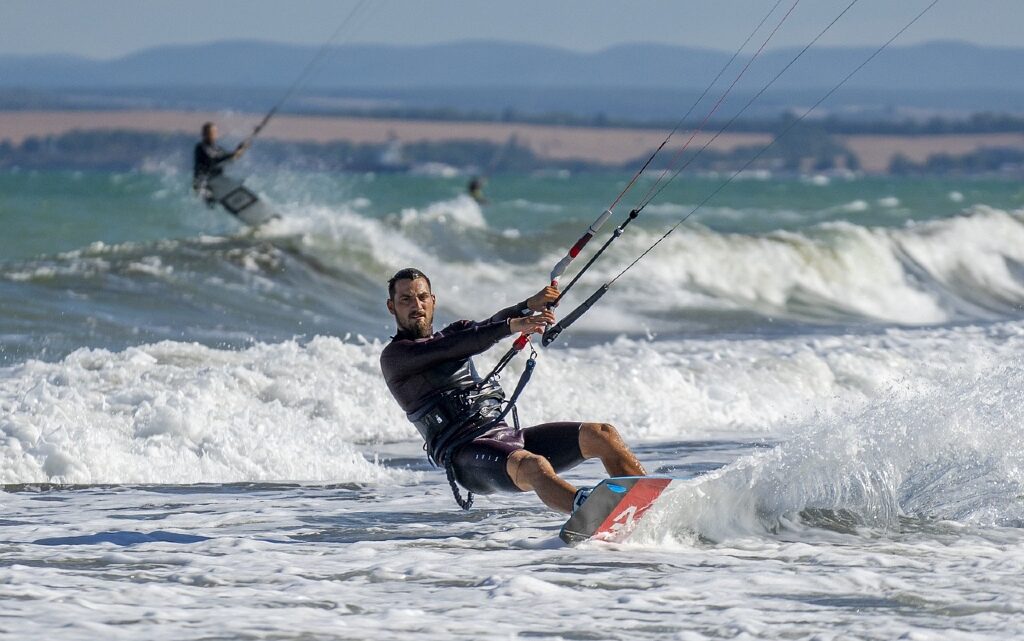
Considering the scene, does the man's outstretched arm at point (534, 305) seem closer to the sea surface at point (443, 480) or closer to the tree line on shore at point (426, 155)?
the sea surface at point (443, 480)

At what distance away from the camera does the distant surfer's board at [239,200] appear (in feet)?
70.9

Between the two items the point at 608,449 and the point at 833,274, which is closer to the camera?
the point at 608,449

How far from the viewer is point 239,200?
22.5 meters

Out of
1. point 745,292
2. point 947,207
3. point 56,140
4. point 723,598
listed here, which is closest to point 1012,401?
point 723,598

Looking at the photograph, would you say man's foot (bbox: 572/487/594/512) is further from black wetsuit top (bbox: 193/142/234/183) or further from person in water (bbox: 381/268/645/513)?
A: black wetsuit top (bbox: 193/142/234/183)

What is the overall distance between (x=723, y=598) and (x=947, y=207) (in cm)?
5043

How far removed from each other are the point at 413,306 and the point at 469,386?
43 centimetres

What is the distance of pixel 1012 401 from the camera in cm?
806

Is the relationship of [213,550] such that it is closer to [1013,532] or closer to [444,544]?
[444,544]

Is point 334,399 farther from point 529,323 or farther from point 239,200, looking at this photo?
point 239,200

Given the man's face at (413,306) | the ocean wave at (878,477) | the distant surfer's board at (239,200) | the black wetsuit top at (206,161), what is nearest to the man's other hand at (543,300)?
the man's face at (413,306)

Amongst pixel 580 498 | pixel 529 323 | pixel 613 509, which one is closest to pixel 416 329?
pixel 529 323

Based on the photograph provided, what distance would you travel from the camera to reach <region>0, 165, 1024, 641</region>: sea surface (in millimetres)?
5703

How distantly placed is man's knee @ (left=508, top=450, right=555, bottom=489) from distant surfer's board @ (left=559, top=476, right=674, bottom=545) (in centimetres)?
22
